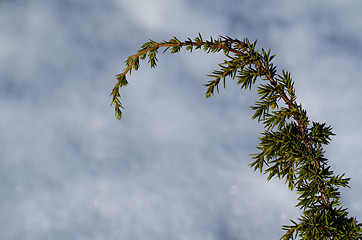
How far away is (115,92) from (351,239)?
3123 mm

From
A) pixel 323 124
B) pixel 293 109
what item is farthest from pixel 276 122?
pixel 323 124

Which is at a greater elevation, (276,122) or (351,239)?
(276,122)

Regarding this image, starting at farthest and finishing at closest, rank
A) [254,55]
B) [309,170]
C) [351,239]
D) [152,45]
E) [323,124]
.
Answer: [152,45] < [254,55] < [323,124] < [309,170] < [351,239]

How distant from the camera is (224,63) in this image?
455 cm

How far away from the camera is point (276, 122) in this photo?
4047 millimetres

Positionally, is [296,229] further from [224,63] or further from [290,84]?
[224,63]

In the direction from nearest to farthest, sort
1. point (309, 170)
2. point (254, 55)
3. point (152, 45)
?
point (309, 170)
point (254, 55)
point (152, 45)

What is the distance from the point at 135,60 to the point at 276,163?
2.15 meters

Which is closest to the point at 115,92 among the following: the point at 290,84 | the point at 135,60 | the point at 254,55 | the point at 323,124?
the point at 135,60

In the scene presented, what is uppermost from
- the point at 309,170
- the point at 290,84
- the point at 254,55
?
the point at 254,55

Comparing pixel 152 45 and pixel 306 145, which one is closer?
pixel 306 145

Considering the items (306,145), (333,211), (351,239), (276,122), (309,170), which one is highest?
(276,122)

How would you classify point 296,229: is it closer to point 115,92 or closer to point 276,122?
point 276,122

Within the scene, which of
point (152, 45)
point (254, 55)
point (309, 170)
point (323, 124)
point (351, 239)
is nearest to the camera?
point (351, 239)
